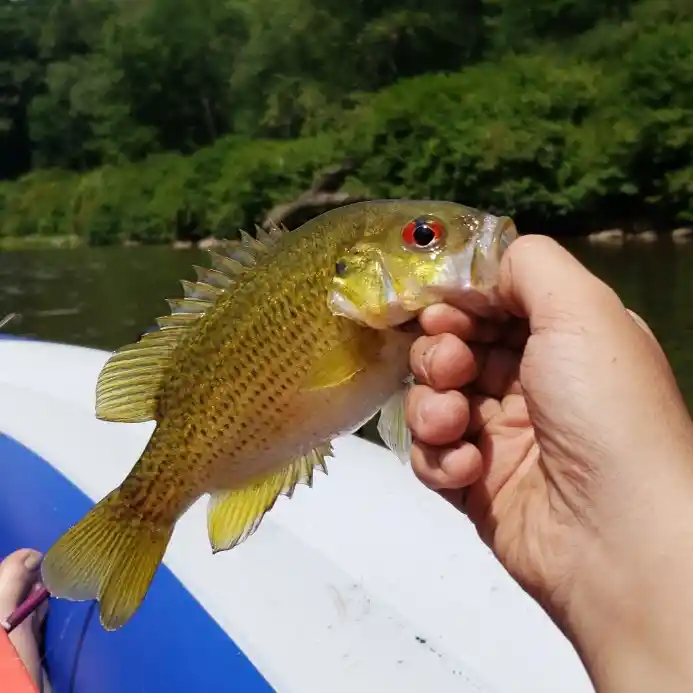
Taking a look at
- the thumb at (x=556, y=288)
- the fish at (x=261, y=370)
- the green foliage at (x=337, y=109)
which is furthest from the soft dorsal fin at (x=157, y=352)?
the green foliage at (x=337, y=109)

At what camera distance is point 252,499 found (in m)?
1.74

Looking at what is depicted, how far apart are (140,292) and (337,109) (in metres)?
19.1

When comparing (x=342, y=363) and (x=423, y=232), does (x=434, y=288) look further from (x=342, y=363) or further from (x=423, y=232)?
(x=342, y=363)

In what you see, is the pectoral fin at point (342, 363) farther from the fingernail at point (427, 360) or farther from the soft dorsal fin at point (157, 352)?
the soft dorsal fin at point (157, 352)

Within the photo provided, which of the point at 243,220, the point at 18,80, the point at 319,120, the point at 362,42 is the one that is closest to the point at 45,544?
the point at 243,220

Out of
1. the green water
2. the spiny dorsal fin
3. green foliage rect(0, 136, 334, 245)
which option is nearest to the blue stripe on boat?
the spiny dorsal fin

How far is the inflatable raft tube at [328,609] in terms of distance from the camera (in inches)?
83.4

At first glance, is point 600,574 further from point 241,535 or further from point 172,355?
point 172,355

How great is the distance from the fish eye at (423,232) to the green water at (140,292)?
6.87 metres

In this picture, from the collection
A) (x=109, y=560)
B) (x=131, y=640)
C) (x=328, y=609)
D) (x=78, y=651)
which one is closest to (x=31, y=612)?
(x=78, y=651)

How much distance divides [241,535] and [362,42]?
35666mm

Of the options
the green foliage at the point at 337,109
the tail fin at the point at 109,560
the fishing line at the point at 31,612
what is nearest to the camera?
the tail fin at the point at 109,560

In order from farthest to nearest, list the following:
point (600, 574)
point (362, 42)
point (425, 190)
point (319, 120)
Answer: point (362, 42), point (319, 120), point (425, 190), point (600, 574)

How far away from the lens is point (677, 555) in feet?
4.40
